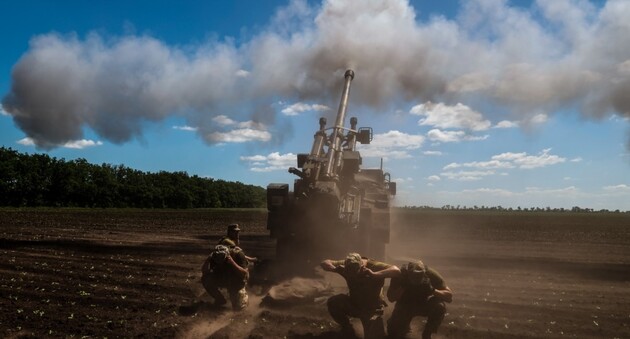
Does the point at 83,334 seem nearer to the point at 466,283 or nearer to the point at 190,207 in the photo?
the point at 466,283

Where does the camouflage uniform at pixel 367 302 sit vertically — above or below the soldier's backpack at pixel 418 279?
below

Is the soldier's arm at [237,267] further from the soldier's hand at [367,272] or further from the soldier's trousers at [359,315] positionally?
the soldier's hand at [367,272]

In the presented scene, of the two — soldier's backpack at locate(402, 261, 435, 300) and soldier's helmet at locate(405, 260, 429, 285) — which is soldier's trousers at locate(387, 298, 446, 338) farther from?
soldier's helmet at locate(405, 260, 429, 285)

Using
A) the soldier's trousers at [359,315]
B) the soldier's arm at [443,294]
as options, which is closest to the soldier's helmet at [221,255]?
the soldier's trousers at [359,315]

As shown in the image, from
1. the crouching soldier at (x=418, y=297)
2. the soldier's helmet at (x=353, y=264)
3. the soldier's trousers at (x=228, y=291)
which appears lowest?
the soldier's trousers at (x=228, y=291)

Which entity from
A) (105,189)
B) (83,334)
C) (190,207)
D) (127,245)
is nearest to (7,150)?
(105,189)

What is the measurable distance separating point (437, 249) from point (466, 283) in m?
9.45

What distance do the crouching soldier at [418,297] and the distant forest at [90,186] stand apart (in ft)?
259

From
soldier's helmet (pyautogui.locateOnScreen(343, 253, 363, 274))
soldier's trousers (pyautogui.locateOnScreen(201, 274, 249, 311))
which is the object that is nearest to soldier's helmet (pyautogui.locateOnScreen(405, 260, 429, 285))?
soldier's helmet (pyautogui.locateOnScreen(343, 253, 363, 274))

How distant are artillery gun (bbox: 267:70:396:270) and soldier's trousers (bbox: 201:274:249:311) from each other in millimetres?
4362

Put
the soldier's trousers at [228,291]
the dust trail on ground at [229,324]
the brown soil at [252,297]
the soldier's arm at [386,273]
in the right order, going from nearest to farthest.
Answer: the soldier's arm at [386,273], the dust trail on ground at [229,324], the brown soil at [252,297], the soldier's trousers at [228,291]

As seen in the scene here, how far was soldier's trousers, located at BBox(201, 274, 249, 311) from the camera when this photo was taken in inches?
413

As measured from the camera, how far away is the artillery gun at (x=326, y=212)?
14406 millimetres

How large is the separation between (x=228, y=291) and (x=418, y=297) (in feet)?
14.4
